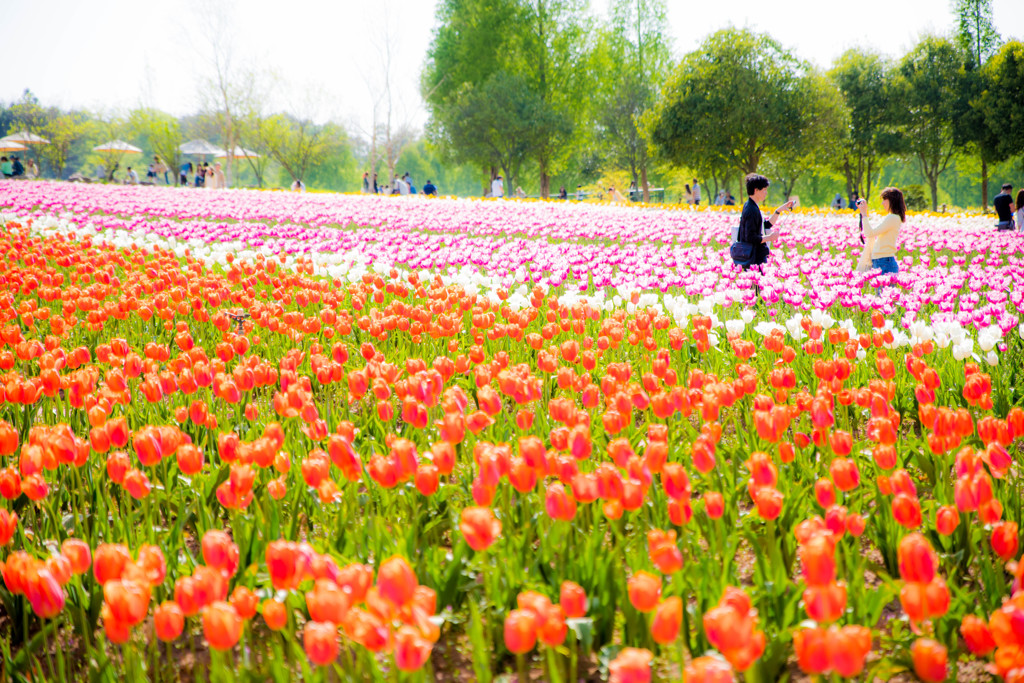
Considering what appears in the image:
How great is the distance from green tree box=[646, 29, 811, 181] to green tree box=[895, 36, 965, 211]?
9040mm

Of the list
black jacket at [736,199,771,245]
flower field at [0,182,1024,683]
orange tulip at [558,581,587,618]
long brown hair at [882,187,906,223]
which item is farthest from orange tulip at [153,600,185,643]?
long brown hair at [882,187,906,223]

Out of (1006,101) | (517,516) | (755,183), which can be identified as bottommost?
(517,516)

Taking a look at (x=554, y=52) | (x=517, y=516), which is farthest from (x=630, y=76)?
(x=517, y=516)

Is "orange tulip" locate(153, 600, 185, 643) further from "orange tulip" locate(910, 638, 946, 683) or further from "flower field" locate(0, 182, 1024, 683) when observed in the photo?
"orange tulip" locate(910, 638, 946, 683)

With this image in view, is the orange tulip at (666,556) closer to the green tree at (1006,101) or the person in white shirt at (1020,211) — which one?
the person in white shirt at (1020,211)

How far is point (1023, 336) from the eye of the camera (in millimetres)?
3871

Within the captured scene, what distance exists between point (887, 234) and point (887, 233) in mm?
13

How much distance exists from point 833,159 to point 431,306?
3695 centimetres

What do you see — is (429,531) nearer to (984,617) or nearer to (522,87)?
(984,617)

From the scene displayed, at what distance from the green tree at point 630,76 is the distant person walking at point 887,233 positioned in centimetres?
3088

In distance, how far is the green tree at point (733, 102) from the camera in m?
26.9

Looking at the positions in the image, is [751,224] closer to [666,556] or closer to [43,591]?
[666,556]

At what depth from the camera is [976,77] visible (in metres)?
31.9

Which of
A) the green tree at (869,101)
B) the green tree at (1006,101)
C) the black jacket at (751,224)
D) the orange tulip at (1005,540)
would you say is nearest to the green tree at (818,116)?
the green tree at (869,101)
